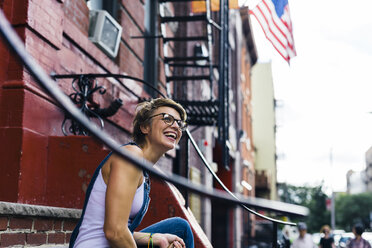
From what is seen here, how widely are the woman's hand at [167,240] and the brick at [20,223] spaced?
1.01 meters

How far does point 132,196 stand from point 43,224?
1455mm

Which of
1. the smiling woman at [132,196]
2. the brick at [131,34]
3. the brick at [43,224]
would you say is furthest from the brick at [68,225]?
the brick at [131,34]

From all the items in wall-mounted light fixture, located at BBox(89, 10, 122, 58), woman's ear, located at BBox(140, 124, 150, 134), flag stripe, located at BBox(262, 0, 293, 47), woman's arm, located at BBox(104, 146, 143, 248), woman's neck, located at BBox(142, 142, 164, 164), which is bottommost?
woman's arm, located at BBox(104, 146, 143, 248)

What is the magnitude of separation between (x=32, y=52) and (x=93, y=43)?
5.93 ft

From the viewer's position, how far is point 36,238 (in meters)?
3.28

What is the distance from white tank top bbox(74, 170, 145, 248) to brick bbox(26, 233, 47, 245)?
1.04 metres

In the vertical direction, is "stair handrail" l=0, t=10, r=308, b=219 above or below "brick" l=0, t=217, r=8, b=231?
above

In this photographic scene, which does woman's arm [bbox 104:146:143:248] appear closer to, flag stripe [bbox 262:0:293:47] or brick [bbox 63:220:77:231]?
brick [bbox 63:220:77:231]

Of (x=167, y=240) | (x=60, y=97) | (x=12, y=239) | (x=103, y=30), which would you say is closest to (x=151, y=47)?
(x=103, y=30)

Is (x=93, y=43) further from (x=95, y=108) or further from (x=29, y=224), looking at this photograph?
(x=29, y=224)

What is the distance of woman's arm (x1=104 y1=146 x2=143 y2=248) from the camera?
212cm

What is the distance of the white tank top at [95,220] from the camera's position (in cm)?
225

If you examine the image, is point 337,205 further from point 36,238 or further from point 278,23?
point 36,238

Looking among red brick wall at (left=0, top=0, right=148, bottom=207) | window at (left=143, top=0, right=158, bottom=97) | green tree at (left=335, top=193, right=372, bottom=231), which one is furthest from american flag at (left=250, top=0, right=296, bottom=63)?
green tree at (left=335, top=193, right=372, bottom=231)
